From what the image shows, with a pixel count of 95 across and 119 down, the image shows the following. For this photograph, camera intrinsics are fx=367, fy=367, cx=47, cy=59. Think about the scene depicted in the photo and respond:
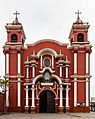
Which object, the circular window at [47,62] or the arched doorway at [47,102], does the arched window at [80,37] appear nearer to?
the circular window at [47,62]

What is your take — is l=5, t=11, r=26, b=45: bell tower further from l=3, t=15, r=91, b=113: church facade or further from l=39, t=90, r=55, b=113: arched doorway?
l=39, t=90, r=55, b=113: arched doorway

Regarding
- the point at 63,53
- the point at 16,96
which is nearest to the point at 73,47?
the point at 63,53

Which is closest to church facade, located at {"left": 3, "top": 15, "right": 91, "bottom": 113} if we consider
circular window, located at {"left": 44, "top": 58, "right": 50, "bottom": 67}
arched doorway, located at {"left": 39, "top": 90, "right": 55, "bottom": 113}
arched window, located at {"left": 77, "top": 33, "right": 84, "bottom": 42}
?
arched window, located at {"left": 77, "top": 33, "right": 84, "bottom": 42}

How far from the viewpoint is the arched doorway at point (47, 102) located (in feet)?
177

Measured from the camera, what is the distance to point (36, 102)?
170ft

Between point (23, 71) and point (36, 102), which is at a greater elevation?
point (23, 71)

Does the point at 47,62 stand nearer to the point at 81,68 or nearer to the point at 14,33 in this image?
the point at 81,68

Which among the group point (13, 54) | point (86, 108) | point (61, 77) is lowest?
point (86, 108)

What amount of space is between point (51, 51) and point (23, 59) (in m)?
4.21

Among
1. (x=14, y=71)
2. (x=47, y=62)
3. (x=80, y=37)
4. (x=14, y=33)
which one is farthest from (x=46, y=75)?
(x=14, y=33)

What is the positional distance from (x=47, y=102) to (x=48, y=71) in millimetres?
5602

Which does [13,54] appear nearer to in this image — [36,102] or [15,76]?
[15,76]

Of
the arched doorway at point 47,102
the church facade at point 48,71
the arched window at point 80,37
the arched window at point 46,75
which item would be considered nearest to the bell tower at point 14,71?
the church facade at point 48,71

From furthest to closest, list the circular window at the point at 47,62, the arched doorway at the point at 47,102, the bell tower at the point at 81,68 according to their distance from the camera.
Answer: the arched doorway at the point at 47,102 < the circular window at the point at 47,62 < the bell tower at the point at 81,68
